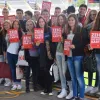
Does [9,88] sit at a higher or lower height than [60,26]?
lower

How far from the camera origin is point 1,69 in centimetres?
652

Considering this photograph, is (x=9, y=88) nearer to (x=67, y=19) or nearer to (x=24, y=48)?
(x=24, y=48)

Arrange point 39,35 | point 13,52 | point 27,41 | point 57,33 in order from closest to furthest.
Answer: point 57,33 → point 39,35 → point 27,41 → point 13,52

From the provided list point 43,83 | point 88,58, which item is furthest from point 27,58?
point 88,58

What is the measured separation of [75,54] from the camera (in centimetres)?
493

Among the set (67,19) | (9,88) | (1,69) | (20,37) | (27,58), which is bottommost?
(9,88)

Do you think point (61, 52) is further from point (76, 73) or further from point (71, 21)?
point (71, 21)

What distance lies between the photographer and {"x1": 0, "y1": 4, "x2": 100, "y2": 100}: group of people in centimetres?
493

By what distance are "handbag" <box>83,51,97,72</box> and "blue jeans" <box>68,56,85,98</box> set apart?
0.38ft

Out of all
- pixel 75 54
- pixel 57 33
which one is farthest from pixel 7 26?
pixel 75 54

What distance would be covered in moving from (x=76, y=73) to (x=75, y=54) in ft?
1.24

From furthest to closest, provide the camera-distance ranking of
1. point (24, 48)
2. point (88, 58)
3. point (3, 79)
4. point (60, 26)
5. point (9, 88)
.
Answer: point (3, 79), point (9, 88), point (24, 48), point (60, 26), point (88, 58)

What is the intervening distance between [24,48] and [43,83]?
3.07 ft

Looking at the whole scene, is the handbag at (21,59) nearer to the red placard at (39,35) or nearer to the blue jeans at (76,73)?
the red placard at (39,35)
